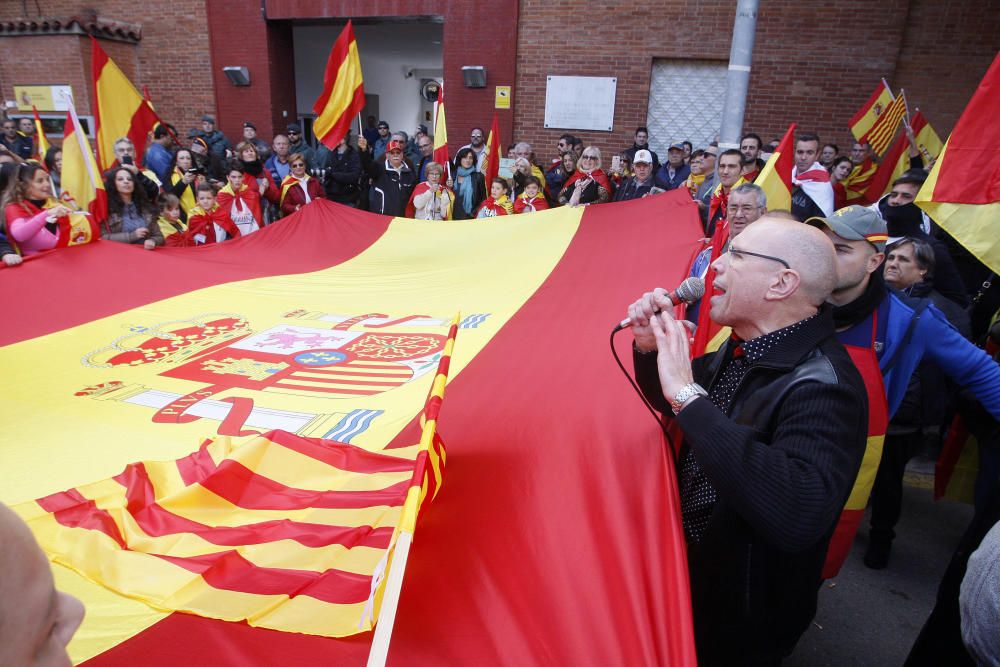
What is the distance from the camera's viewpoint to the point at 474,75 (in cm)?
984

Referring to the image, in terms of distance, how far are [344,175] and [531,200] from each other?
2727 millimetres

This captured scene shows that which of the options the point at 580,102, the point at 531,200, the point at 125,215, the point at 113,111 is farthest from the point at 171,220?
the point at 580,102

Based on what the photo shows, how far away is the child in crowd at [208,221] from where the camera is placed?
5828 mm

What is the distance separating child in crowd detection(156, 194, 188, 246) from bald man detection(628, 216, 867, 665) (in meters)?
5.01

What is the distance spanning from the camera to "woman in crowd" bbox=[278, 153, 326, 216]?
6.96 meters

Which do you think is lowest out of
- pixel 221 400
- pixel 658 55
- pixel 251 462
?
pixel 221 400

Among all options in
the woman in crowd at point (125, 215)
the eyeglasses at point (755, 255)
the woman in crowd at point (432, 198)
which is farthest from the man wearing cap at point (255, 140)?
the eyeglasses at point (755, 255)

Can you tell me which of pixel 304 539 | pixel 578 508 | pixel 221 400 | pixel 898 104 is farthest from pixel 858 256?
pixel 898 104

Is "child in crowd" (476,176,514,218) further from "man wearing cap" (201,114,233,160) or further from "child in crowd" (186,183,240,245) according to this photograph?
"man wearing cap" (201,114,233,160)

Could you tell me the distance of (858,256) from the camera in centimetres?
214

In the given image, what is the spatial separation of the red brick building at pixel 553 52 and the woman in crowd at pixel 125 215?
20.3 feet

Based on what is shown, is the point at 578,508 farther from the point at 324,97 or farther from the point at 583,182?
the point at 324,97

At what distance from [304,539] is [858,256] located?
77.6 inches

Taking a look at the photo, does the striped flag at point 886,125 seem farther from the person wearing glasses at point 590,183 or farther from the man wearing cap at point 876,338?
the man wearing cap at point 876,338
